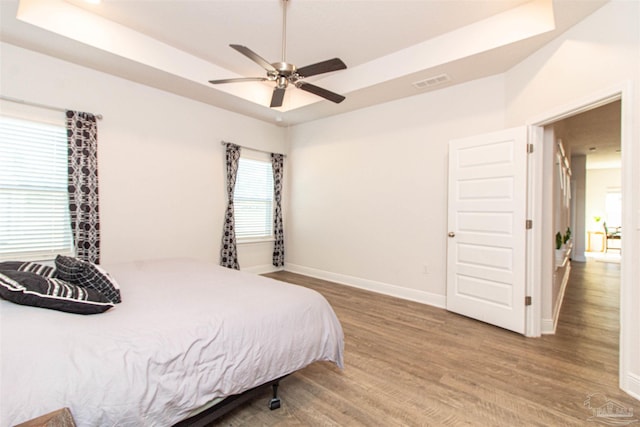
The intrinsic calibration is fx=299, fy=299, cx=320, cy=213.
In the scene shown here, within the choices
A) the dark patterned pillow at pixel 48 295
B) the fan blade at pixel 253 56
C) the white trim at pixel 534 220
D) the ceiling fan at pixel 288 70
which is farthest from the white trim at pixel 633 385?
the fan blade at pixel 253 56

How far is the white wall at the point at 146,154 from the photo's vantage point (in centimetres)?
323

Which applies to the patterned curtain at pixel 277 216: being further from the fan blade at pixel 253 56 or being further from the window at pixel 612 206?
the window at pixel 612 206

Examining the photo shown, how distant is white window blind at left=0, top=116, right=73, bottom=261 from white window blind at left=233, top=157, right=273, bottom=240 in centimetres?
223

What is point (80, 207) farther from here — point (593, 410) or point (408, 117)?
point (593, 410)

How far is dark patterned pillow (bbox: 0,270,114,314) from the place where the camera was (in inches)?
58.9

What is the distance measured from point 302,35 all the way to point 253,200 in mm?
2821

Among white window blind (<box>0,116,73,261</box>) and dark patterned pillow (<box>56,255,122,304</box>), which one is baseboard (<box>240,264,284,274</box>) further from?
dark patterned pillow (<box>56,255,122,304</box>)

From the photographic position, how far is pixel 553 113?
8.89 ft

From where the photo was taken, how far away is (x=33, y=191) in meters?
3.13

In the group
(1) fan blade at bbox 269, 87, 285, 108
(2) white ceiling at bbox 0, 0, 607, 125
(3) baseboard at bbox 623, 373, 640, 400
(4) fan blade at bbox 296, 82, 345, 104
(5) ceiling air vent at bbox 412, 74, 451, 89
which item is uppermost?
(2) white ceiling at bbox 0, 0, 607, 125

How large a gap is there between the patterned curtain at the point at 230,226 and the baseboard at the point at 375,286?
1292mm

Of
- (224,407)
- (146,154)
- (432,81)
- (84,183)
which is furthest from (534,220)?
(84,183)

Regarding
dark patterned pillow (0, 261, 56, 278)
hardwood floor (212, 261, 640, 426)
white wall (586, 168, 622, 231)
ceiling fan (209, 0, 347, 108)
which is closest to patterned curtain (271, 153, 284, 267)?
hardwood floor (212, 261, 640, 426)

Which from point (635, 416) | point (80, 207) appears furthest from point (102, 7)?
point (635, 416)
